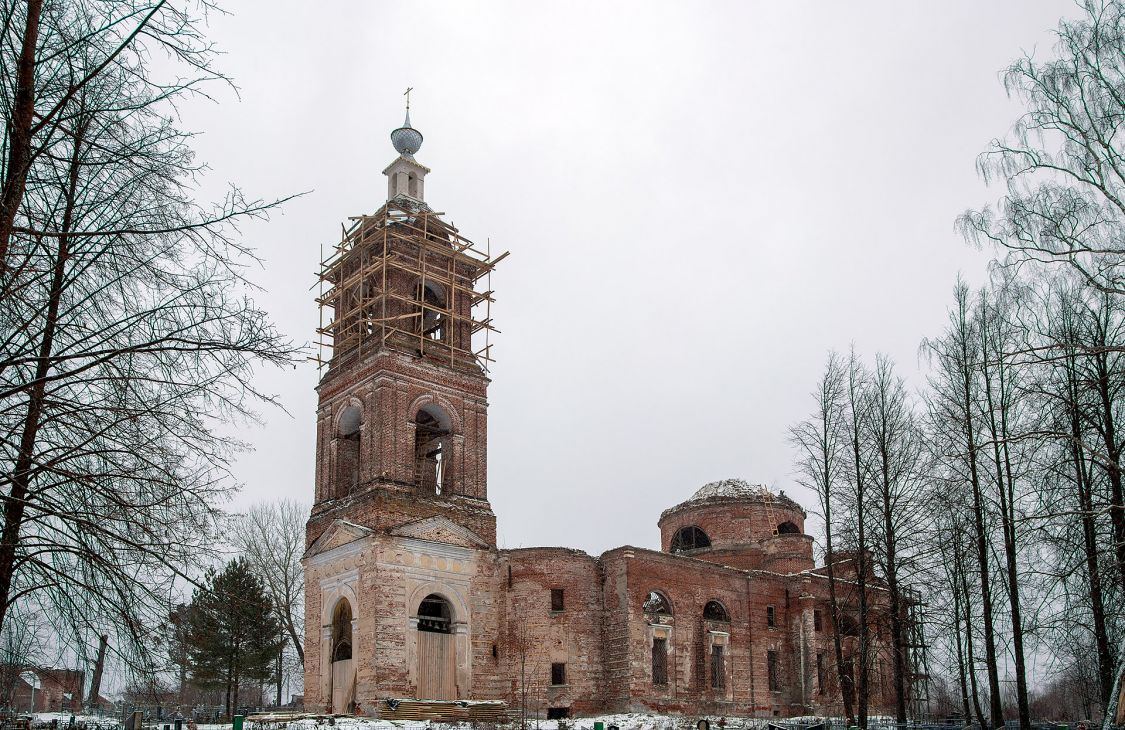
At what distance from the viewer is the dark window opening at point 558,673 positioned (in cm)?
2988

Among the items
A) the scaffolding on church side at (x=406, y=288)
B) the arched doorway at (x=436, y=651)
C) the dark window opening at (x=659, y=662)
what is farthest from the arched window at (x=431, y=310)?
the dark window opening at (x=659, y=662)

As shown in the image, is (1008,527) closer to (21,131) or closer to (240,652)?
(21,131)

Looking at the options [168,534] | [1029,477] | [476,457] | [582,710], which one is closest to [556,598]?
[582,710]

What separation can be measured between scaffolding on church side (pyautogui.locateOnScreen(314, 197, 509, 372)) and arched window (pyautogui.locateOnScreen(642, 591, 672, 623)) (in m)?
10.4

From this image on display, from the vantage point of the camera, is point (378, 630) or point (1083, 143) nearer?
point (1083, 143)

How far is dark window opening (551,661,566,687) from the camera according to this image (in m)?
29.9

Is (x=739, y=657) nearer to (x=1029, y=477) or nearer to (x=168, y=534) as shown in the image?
(x=1029, y=477)

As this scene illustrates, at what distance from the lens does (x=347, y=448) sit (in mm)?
33000

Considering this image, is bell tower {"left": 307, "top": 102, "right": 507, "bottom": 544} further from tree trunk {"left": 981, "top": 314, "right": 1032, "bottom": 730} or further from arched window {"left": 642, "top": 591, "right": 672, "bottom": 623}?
tree trunk {"left": 981, "top": 314, "right": 1032, "bottom": 730}

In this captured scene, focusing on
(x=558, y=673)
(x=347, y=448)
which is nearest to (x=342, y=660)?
(x=558, y=673)

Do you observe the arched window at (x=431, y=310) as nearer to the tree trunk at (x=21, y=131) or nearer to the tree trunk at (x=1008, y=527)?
the tree trunk at (x=1008, y=527)

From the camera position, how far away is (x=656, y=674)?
3133 centimetres

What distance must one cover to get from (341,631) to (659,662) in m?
10.8

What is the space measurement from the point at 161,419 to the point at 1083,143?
1241 centimetres
